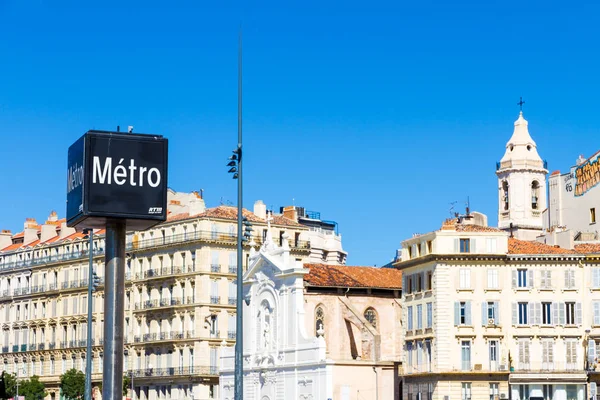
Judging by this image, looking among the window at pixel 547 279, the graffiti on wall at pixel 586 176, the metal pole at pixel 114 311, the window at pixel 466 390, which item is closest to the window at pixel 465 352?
the window at pixel 466 390

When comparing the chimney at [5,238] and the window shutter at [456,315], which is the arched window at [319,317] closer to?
the window shutter at [456,315]

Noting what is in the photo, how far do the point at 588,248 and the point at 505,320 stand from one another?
7.83 m

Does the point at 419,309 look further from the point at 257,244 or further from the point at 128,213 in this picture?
the point at 128,213

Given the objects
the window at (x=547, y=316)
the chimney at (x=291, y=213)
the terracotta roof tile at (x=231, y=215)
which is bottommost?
the window at (x=547, y=316)

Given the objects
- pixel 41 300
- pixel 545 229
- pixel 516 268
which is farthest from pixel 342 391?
pixel 41 300

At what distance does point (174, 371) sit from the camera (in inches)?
4513

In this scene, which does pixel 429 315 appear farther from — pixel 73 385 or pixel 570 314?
pixel 73 385

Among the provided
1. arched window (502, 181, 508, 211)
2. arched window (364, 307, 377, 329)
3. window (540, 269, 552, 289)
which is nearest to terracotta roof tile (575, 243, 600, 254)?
window (540, 269, 552, 289)

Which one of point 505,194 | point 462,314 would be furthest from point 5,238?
point 462,314

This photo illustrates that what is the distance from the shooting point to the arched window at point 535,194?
135m

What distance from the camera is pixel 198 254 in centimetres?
11444

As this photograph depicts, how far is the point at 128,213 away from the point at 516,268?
171ft

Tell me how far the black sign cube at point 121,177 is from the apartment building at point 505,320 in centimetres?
4945

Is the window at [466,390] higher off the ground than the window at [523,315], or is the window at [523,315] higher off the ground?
the window at [523,315]
